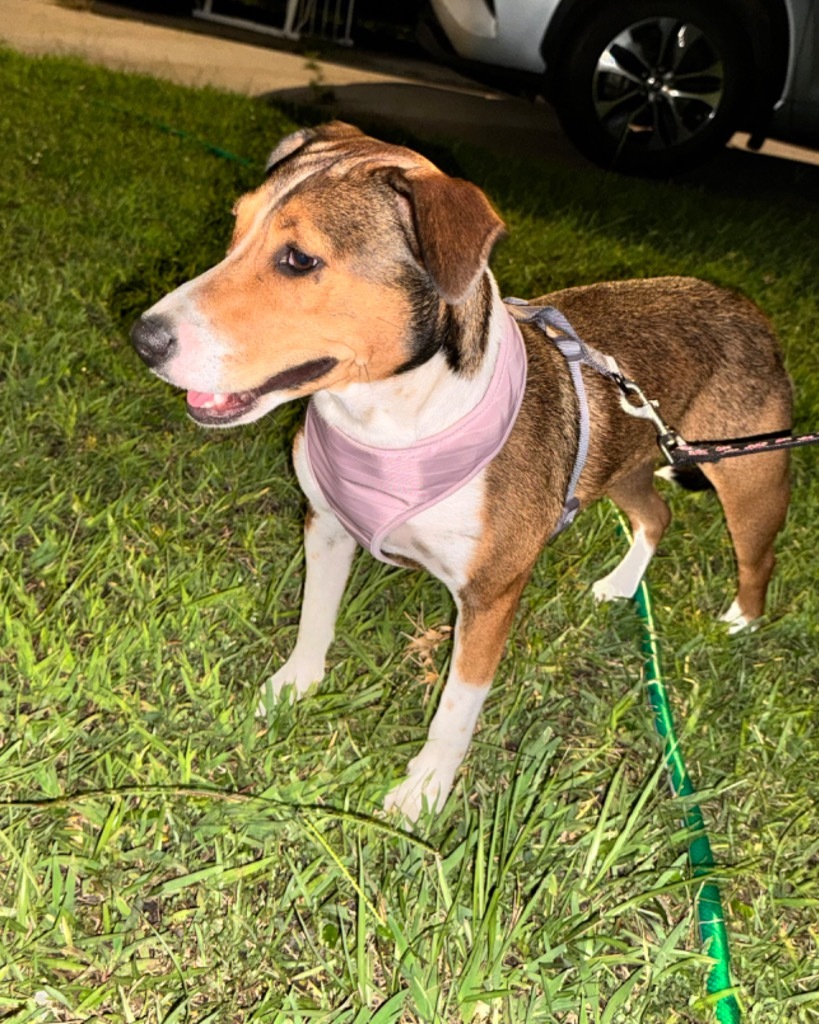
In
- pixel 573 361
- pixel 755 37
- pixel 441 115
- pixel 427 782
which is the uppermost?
pixel 755 37

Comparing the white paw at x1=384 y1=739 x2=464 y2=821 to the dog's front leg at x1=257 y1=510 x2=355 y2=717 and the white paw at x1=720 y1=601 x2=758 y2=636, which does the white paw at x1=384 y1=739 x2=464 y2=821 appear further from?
the white paw at x1=720 y1=601 x2=758 y2=636

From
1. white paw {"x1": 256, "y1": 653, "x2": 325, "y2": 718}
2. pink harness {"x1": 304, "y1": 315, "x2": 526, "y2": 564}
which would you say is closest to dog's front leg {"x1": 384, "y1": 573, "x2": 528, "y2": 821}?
pink harness {"x1": 304, "y1": 315, "x2": 526, "y2": 564}

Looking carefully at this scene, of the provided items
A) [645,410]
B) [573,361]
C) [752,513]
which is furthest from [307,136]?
[752,513]

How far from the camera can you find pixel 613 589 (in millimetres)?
3693

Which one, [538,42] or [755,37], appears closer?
[755,37]

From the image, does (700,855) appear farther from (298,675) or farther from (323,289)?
(323,289)

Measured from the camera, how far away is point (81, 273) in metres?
5.29

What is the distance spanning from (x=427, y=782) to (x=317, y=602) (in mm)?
634

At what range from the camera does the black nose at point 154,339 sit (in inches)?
85.0

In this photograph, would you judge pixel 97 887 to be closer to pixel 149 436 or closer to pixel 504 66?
pixel 149 436

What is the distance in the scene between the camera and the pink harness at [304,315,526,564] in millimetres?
2453

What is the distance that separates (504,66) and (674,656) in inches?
250

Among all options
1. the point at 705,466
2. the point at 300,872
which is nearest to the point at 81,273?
the point at 705,466

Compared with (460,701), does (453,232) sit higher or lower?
higher
